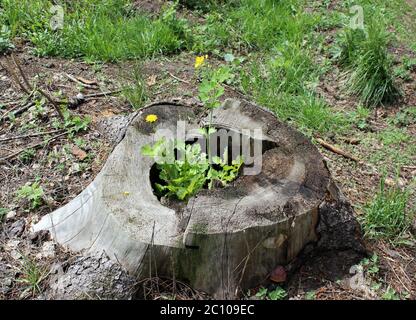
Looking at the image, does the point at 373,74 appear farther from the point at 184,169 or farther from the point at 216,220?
the point at 216,220

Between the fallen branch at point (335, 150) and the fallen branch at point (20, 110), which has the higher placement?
the fallen branch at point (20, 110)

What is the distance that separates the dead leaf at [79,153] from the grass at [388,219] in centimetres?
188

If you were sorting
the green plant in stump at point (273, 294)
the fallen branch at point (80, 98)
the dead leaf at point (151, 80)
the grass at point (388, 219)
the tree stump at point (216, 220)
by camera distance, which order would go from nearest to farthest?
1. the tree stump at point (216, 220)
2. the green plant in stump at point (273, 294)
3. the grass at point (388, 219)
4. the fallen branch at point (80, 98)
5. the dead leaf at point (151, 80)

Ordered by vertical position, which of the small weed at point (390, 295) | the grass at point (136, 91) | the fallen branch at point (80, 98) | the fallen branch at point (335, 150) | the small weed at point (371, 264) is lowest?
the small weed at point (390, 295)

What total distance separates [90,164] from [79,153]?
13 cm

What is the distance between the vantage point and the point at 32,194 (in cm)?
325

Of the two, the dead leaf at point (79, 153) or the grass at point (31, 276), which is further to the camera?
the dead leaf at point (79, 153)

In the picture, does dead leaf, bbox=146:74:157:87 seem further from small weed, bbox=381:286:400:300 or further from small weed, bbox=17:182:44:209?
small weed, bbox=381:286:400:300

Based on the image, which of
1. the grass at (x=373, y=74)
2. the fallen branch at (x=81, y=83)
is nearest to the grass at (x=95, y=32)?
the fallen branch at (x=81, y=83)

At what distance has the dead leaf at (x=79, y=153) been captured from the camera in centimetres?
362

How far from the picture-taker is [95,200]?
2.79 m

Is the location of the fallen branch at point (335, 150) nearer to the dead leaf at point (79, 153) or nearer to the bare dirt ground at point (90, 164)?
the bare dirt ground at point (90, 164)

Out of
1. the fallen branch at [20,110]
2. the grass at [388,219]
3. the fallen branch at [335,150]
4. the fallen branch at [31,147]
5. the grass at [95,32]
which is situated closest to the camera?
the grass at [388,219]
